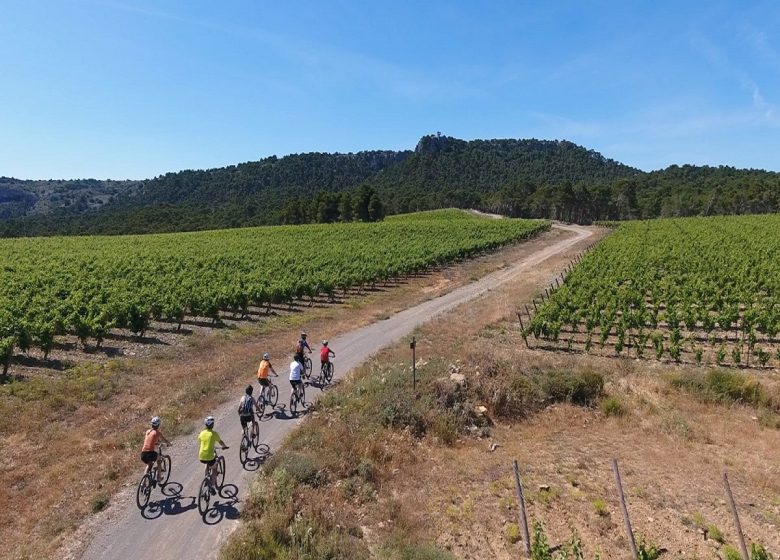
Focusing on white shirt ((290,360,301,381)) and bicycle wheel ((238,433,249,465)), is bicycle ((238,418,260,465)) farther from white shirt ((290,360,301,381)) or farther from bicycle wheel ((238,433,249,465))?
white shirt ((290,360,301,381))

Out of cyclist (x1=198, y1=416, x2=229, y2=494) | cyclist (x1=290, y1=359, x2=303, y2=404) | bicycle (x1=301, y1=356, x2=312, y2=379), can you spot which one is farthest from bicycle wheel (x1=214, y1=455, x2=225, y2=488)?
bicycle (x1=301, y1=356, x2=312, y2=379)

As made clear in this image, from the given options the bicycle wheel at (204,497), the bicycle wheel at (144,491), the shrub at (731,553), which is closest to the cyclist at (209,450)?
the bicycle wheel at (204,497)

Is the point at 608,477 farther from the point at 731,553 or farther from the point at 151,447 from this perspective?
the point at 151,447

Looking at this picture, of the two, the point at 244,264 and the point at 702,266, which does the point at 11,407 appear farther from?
the point at 702,266

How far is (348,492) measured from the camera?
13.2m

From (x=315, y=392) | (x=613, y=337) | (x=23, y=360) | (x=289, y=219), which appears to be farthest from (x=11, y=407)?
(x=289, y=219)

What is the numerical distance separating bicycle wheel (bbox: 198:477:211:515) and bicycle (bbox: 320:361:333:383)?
8.91 meters

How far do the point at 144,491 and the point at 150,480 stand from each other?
28cm

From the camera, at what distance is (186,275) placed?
1799 inches

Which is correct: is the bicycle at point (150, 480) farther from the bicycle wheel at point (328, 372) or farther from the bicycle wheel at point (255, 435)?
the bicycle wheel at point (328, 372)

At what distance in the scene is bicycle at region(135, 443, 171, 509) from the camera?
1200 cm

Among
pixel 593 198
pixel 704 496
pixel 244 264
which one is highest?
pixel 593 198

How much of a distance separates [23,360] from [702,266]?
4959cm

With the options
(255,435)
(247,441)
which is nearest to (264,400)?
(255,435)
